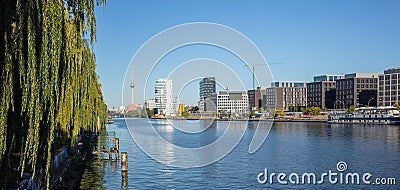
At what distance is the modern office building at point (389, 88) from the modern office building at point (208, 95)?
44784mm

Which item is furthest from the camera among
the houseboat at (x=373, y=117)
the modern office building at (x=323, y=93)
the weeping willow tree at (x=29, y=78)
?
the modern office building at (x=323, y=93)

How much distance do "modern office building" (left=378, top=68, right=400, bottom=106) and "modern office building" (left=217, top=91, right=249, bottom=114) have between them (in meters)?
44.9

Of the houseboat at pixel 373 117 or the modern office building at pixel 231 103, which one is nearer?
the houseboat at pixel 373 117

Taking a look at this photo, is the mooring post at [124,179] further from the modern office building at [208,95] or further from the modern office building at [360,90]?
the modern office building at [360,90]

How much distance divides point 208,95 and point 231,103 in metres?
18.4

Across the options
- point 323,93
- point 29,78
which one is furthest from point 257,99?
point 29,78

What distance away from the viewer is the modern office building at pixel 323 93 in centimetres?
13712

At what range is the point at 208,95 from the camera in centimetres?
13725

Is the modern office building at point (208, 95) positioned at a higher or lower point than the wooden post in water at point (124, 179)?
higher

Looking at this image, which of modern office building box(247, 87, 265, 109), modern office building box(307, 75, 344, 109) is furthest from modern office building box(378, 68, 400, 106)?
modern office building box(247, 87, 265, 109)

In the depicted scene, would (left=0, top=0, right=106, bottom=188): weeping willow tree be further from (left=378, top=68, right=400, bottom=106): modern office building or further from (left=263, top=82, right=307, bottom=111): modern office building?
(left=263, top=82, right=307, bottom=111): modern office building

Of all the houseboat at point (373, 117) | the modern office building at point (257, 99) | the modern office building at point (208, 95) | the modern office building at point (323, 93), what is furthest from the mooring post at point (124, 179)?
the modern office building at point (257, 99)

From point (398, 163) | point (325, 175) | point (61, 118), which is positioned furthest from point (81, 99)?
point (398, 163)

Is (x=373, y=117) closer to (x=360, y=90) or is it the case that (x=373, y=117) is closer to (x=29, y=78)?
(x=360, y=90)
